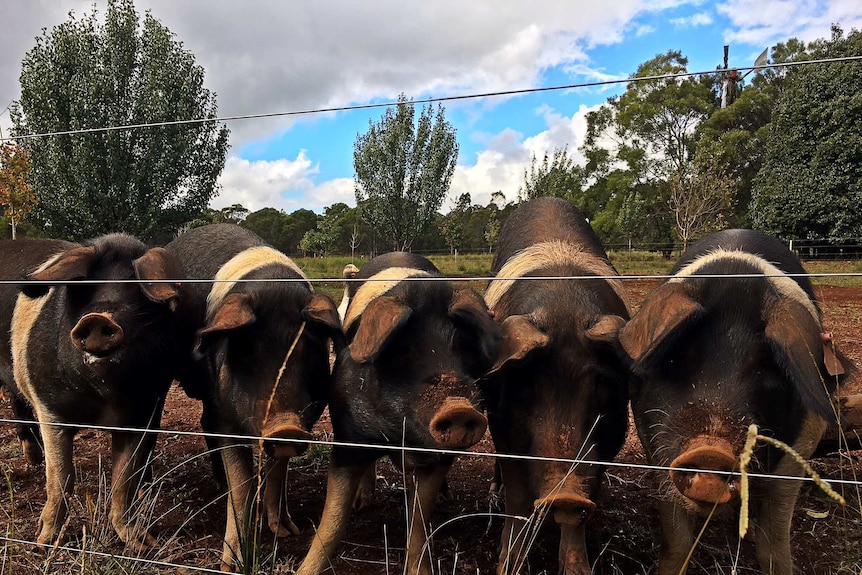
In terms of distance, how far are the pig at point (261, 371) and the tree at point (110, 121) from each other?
6.60 m

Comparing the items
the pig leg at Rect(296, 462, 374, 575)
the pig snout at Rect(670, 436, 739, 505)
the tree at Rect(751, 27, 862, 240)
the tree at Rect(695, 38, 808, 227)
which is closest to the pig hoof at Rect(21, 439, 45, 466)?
the pig leg at Rect(296, 462, 374, 575)

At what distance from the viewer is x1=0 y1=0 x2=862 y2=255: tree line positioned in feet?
16.6

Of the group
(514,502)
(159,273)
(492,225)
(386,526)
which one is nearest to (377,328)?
(514,502)

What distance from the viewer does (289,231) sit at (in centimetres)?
405

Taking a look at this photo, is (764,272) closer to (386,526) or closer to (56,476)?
Result: (386,526)

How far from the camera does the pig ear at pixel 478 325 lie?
2.85 meters

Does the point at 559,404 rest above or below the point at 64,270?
below

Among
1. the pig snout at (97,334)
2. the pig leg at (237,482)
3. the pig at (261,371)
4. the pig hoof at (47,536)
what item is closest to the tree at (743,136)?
the pig at (261,371)

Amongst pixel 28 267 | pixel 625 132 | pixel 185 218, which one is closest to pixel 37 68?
pixel 185 218

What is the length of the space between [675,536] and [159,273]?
9.04ft

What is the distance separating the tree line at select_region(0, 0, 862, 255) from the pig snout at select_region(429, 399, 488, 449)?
133cm

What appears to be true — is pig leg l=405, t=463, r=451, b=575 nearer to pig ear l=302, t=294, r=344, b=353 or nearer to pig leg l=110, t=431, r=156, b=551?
pig ear l=302, t=294, r=344, b=353

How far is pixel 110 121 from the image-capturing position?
15312mm

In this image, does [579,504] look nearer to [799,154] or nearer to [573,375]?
[573,375]
